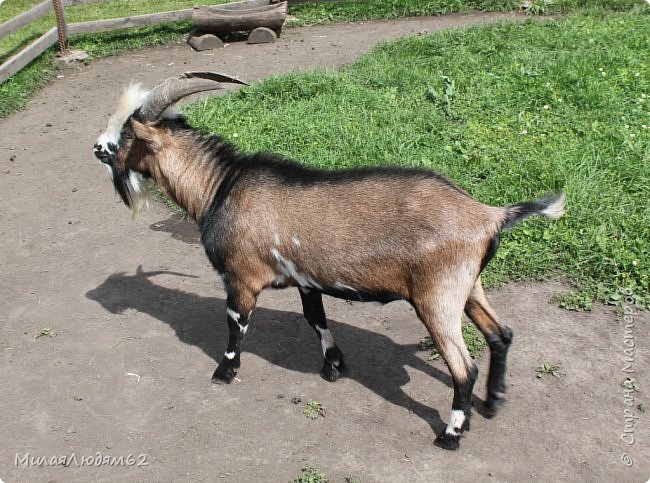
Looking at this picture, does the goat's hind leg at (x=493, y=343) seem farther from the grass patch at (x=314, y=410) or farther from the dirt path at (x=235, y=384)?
the grass patch at (x=314, y=410)

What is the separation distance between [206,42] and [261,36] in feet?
3.05

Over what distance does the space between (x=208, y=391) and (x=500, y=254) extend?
9.39ft

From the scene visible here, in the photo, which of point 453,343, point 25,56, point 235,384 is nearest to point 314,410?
point 235,384

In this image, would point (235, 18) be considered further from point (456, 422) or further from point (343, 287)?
point (456, 422)

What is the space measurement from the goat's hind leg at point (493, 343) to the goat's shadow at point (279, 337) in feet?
1.30

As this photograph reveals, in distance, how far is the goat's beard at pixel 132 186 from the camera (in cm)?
563

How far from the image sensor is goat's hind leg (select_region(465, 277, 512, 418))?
4.94 meters

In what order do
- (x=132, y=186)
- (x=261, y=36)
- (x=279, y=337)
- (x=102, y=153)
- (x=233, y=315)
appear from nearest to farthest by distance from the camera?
(x=233, y=315) < (x=102, y=153) < (x=132, y=186) < (x=279, y=337) < (x=261, y=36)

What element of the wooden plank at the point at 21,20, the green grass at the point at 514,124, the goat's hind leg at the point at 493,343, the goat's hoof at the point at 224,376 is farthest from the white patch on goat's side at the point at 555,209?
the wooden plank at the point at 21,20

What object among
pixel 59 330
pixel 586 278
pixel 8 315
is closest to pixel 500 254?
pixel 586 278

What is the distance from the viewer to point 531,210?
4.65 meters

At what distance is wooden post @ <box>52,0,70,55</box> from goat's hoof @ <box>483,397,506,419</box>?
9950 millimetres

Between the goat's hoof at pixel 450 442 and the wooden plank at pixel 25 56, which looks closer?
the goat's hoof at pixel 450 442

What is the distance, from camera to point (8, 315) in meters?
6.38
